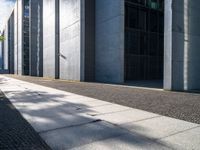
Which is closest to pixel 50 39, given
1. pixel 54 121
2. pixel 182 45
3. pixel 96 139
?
pixel 182 45

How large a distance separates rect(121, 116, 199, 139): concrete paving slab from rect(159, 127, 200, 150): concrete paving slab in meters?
0.19

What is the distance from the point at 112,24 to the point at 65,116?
1874 centimetres

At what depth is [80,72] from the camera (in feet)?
87.1

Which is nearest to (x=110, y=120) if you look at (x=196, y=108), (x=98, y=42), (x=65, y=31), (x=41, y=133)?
(x=41, y=133)

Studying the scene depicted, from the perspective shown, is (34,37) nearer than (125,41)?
No

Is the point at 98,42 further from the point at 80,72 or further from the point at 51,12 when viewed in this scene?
the point at 51,12

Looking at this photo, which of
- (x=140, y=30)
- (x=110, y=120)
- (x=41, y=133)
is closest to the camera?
(x=41, y=133)

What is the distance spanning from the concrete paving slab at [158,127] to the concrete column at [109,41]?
16.6 meters

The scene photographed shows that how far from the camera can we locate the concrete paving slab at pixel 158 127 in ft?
16.8

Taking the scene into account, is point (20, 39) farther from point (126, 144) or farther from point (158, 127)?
point (126, 144)

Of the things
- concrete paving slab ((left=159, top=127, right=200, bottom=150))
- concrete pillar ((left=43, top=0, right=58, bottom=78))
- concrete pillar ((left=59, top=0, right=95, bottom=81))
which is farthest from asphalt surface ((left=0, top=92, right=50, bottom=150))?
concrete pillar ((left=43, top=0, right=58, bottom=78))

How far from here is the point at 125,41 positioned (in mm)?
26688

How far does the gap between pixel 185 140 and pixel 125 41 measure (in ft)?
74.6

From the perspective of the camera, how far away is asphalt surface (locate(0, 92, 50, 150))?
4426 millimetres
